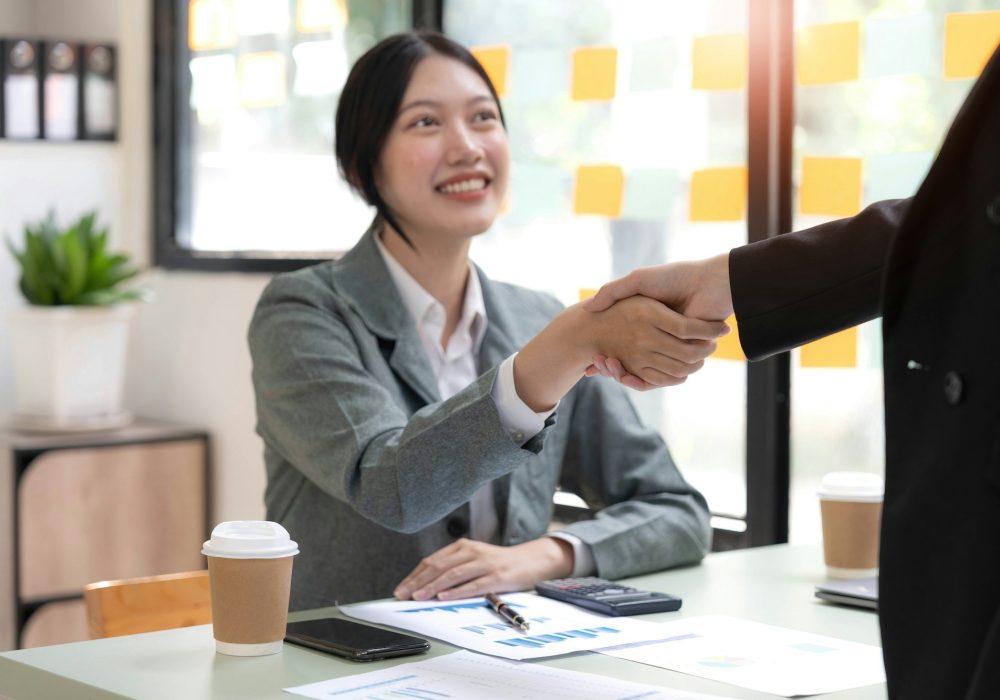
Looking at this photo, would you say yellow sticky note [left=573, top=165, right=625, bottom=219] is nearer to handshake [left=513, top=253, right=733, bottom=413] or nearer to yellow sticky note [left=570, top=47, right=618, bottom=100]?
yellow sticky note [left=570, top=47, right=618, bottom=100]

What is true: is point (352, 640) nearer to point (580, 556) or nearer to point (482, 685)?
point (482, 685)

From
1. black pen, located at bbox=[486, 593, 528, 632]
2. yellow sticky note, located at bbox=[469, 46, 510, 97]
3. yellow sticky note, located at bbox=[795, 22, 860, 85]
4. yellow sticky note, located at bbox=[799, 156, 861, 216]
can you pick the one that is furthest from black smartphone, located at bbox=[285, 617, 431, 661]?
yellow sticky note, located at bbox=[469, 46, 510, 97]

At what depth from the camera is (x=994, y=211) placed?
0.88m

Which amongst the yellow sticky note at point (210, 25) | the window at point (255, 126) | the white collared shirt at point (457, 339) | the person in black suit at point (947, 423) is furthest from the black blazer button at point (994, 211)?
the yellow sticky note at point (210, 25)

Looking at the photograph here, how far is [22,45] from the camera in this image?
375 cm

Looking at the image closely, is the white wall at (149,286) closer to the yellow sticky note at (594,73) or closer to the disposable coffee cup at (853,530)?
the yellow sticky note at (594,73)

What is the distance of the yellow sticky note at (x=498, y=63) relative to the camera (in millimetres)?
2998

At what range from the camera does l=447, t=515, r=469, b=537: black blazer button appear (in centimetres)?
191

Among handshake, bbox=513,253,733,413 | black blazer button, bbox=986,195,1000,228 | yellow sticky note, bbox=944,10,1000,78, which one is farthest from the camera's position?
yellow sticky note, bbox=944,10,1000,78

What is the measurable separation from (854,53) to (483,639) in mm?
1408

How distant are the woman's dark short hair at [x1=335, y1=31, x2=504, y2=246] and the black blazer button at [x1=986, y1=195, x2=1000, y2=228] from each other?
4.19 ft

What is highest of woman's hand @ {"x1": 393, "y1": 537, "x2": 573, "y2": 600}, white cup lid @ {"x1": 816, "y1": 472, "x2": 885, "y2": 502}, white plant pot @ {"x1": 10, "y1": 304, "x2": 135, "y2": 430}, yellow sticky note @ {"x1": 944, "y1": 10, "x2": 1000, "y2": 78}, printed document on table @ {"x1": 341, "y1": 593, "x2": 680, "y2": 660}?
yellow sticky note @ {"x1": 944, "y1": 10, "x2": 1000, "y2": 78}

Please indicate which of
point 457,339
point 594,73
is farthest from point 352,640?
point 594,73

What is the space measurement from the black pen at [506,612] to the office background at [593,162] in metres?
1.03
